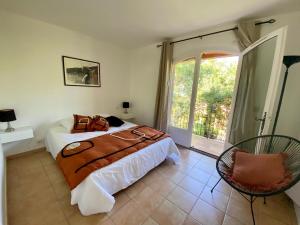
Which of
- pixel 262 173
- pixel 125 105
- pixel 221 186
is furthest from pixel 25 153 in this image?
pixel 262 173

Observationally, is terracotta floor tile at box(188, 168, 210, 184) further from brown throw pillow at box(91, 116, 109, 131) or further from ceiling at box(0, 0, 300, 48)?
ceiling at box(0, 0, 300, 48)

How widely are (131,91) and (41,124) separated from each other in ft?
7.69

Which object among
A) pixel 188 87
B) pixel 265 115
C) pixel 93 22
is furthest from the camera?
pixel 188 87

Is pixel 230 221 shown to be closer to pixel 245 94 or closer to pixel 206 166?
pixel 206 166

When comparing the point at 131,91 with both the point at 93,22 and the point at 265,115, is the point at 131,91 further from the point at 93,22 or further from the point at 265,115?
the point at 265,115

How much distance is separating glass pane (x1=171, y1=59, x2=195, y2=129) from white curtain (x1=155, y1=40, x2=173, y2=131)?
20cm

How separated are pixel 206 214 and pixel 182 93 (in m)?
2.26

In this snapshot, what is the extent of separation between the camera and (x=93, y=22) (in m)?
2.39

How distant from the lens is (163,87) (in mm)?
3121

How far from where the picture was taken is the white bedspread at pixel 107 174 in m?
1.36

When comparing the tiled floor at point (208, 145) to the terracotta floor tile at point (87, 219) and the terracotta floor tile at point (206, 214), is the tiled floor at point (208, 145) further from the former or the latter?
the terracotta floor tile at point (87, 219)

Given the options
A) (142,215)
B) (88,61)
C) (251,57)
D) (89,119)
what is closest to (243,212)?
(142,215)

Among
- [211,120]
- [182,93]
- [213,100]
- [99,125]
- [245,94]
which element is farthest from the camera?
[211,120]

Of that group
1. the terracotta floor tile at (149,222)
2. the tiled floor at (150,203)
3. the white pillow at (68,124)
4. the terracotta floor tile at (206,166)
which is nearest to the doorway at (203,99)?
the terracotta floor tile at (206,166)
